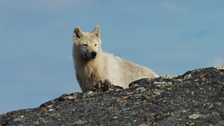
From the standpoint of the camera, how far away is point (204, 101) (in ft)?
35.2

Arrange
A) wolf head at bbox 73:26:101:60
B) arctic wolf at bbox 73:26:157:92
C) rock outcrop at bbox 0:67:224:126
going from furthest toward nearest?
wolf head at bbox 73:26:101:60 < arctic wolf at bbox 73:26:157:92 < rock outcrop at bbox 0:67:224:126

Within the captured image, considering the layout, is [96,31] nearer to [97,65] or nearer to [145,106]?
[97,65]

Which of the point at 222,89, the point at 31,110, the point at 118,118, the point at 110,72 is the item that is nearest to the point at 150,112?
the point at 118,118

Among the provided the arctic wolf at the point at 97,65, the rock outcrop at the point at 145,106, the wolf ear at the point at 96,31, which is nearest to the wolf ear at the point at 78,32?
the arctic wolf at the point at 97,65

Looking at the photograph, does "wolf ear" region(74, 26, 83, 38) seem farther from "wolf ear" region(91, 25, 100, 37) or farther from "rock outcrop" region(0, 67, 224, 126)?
"rock outcrop" region(0, 67, 224, 126)

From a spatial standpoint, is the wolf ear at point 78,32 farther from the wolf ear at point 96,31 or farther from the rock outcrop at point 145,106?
the rock outcrop at point 145,106

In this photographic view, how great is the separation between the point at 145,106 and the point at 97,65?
15.2 m

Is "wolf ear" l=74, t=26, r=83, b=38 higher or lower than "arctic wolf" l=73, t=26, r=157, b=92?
higher

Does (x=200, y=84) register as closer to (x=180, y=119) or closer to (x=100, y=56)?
(x=180, y=119)

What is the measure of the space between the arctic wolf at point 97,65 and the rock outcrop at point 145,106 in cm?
1298

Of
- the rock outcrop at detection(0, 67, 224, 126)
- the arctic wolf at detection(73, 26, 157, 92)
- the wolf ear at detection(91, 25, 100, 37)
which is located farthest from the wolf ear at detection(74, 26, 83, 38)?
the rock outcrop at detection(0, 67, 224, 126)

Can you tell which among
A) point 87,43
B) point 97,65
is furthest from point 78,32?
point 97,65

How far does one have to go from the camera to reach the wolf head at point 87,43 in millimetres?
26672

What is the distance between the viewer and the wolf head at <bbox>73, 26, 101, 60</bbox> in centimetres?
2667
